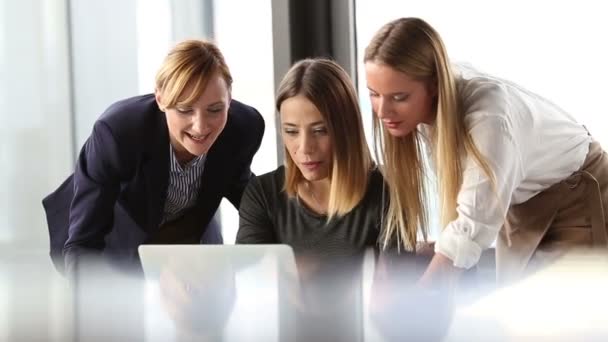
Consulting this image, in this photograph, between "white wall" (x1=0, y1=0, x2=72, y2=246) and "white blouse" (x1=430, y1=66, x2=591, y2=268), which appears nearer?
"white blouse" (x1=430, y1=66, x2=591, y2=268)

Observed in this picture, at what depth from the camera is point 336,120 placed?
1.32m

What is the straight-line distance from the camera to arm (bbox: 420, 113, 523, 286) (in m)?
1.15

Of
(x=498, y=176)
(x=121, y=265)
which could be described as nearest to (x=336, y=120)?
(x=498, y=176)

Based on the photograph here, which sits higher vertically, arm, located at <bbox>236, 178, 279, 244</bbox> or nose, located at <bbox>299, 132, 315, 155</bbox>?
nose, located at <bbox>299, 132, 315, 155</bbox>

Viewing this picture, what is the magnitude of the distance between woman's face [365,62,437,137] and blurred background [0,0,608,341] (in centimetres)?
44

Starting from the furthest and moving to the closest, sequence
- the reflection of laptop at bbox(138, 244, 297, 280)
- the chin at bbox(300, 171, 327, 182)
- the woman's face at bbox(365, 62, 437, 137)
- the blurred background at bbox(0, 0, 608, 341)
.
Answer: the blurred background at bbox(0, 0, 608, 341)
the chin at bbox(300, 171, 327, 182)
the woman's face at bbox(365, 62, 437, 137)
the reflection of laptop at bbox(138, 244, 297, 280)

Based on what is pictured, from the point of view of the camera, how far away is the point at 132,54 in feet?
6.30

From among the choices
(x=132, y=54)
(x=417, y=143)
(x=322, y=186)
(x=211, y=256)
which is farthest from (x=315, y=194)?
(x=132, y=54)

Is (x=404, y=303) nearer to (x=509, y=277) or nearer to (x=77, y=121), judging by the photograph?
(x=509, y=277)

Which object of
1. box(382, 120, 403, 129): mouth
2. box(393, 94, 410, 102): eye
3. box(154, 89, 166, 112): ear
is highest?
box(393, 94, 410, 102): eye

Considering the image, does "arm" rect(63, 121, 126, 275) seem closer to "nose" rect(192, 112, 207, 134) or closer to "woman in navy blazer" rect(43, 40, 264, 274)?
"woman in navy blazer" rect(43, 40, 264, 274)

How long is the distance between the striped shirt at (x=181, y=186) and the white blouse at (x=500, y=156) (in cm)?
42

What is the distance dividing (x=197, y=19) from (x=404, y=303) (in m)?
1.00

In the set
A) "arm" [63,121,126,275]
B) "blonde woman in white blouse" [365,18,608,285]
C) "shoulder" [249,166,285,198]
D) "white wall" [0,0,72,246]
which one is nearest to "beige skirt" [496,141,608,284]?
"blonde woman in white blouse" [365,18,608,285]
